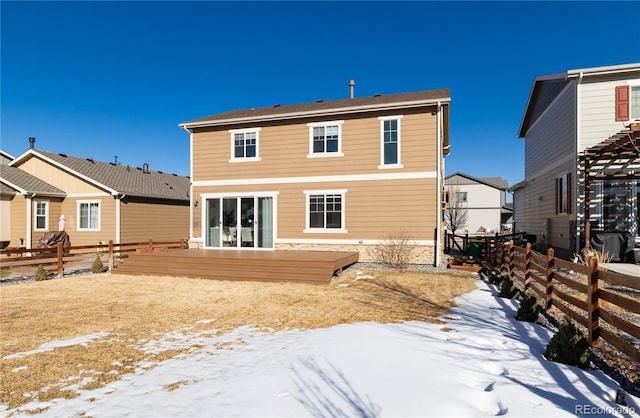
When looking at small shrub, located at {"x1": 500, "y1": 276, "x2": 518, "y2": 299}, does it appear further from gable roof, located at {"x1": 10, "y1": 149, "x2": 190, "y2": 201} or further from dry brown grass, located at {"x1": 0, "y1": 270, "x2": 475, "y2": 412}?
gable roof, located at {"x1": 10, "y1": 149, "x2": 190, "y2": 201}

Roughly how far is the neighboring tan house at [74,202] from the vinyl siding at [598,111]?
21.4m

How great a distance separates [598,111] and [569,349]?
11.4 metres

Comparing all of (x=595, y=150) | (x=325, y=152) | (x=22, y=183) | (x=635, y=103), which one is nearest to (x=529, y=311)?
(x=595, y=150)

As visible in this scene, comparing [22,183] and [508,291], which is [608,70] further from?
[22,183]

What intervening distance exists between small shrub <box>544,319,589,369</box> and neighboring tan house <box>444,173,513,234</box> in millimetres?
40174

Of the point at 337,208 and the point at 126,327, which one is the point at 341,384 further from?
the point at 337,208

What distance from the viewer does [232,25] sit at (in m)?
16.5

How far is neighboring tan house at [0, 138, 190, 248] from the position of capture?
1764 cm

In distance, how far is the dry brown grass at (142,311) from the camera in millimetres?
4047

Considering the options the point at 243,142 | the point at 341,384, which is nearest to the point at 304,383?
the point at 341,384

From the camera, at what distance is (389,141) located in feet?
42.8

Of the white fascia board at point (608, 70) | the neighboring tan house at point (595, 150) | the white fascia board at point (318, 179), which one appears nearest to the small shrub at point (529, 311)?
the neighboring tan house at point (595, 150)

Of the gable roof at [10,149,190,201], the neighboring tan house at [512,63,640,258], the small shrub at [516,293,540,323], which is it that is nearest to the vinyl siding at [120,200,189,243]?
the gable roof at [10,149,190,201]

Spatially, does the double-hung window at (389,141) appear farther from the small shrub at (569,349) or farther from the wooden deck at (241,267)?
the small shrub at (569,349)
